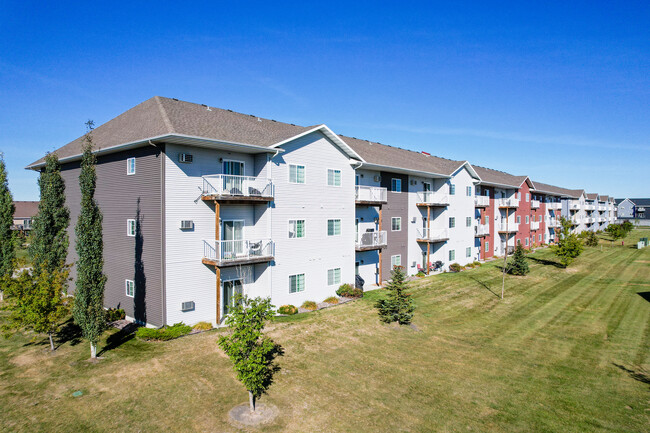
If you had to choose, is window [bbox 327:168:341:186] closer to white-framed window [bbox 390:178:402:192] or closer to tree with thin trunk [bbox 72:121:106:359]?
white-framed window [bbox 390:178:402:192]

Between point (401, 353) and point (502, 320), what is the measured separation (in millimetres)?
10043

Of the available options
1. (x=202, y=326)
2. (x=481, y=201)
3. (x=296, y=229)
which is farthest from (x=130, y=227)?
(x=481, y=201)

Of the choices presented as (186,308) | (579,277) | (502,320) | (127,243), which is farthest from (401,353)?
(579,277)

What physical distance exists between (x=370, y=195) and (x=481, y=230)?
2328 cm

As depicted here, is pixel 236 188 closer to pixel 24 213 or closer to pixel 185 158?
pixel 185 158

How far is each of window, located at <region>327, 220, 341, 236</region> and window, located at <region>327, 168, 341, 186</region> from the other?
110 inches

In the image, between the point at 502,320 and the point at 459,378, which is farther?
the point at 502,320

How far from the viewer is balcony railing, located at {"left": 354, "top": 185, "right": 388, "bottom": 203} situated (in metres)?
28.8

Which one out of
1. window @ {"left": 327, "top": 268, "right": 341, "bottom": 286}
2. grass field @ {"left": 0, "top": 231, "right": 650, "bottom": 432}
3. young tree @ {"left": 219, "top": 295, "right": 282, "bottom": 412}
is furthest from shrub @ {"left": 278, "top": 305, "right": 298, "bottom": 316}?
young tree @ {"left": 219, "top": 295, "right": 282, "bottom": 412}

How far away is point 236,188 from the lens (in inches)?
818

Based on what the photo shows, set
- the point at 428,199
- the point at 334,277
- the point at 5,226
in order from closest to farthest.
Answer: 1. the point at 5,226
2. the point at 334,277
3. the point at 428,199

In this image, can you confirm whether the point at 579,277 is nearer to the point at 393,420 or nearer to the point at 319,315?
the point at 319,315

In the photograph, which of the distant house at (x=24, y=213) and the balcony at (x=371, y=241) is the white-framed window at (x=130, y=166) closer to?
the balcony at (x=371, y=241)

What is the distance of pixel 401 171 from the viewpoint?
3253 centimetres
